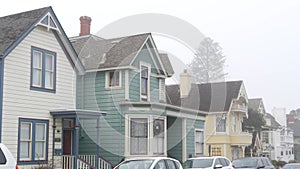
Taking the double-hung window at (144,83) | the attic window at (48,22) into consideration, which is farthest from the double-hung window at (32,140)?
the double-hung window at (144,83)

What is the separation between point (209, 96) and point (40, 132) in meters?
27.3

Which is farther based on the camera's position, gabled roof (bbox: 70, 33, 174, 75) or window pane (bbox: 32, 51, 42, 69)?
gabled roof (bbox: 70, 33, 174, 75)

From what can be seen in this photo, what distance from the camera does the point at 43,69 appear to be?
2333 cm

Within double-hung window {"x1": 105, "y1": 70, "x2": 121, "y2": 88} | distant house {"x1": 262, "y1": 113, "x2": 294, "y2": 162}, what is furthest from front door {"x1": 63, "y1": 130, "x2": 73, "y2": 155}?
distant house {"x1": 262, "y1": 113, "x2": 294, "y2": 162}

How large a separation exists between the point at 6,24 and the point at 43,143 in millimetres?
6223

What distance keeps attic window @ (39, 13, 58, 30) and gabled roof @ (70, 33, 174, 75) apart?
5.52 m

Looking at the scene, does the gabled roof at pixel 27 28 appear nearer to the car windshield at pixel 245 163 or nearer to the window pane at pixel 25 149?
the window pane at pixel 25 149

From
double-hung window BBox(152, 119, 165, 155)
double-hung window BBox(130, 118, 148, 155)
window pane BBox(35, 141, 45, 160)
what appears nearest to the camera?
window pane BBox(35, 141, 45, 160)

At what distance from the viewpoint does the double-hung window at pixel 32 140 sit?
71.6ft

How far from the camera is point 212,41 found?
78125mm

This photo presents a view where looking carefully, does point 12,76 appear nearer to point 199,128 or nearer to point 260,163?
point 260,163

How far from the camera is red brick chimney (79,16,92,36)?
3409 cm

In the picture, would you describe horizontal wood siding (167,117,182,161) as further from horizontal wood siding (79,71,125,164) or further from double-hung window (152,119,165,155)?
horizontal wood siding (79,71,125,164)

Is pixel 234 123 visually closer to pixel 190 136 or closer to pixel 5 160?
pixel 190 136
